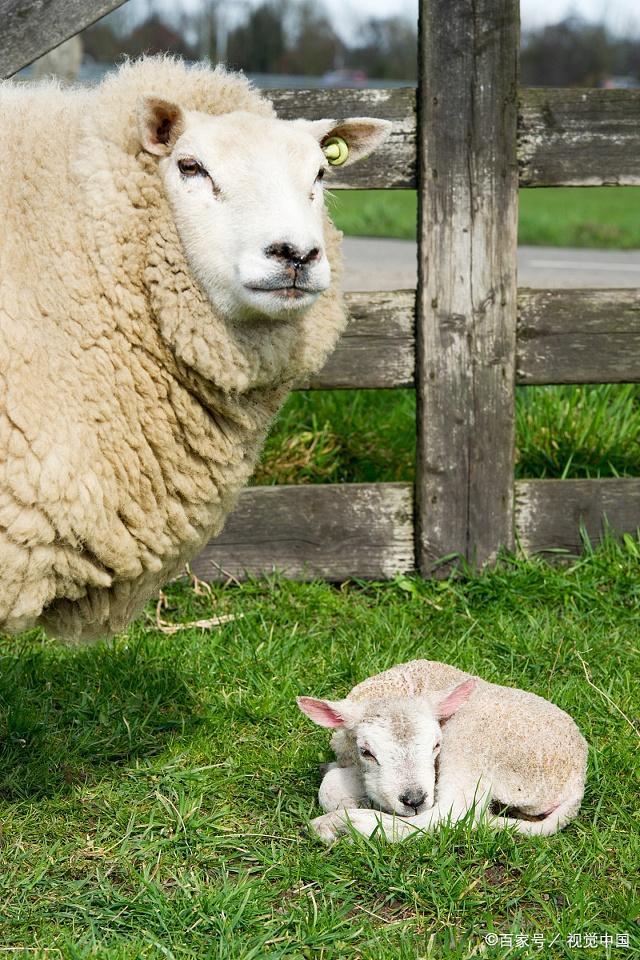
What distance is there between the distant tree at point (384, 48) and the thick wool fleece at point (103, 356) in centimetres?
4421

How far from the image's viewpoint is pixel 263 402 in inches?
106

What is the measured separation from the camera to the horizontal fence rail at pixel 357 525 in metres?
4.07

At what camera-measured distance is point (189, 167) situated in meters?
2.45

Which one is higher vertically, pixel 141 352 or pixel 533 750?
pixel 141 352

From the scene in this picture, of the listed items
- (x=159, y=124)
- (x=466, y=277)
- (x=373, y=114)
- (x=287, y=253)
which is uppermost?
(x=159, y=124)

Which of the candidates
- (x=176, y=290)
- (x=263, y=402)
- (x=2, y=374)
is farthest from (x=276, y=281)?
(x=2, y=374)

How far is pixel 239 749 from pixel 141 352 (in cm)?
118

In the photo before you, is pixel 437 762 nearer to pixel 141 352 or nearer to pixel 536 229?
pixel 141 352

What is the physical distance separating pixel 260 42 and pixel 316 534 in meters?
A: 42.9

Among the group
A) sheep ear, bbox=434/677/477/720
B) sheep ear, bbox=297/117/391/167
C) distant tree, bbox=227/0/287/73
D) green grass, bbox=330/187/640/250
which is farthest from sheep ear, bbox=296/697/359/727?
distant tree, bbox=227/0/287/73

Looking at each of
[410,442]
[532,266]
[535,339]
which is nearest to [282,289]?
[535,339]

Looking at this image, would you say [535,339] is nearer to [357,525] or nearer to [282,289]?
[357,525]

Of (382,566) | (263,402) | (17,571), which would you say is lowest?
(382,566)

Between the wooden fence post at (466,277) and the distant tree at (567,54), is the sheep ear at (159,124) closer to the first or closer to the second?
the wooden fence post at (466,277)
